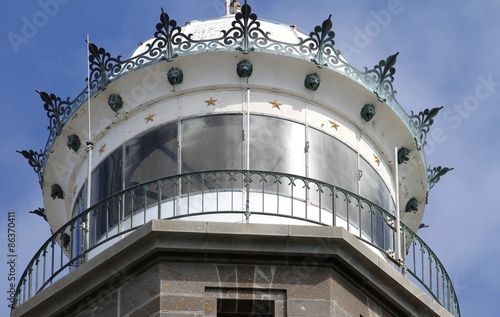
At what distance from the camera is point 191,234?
34125 millimetres

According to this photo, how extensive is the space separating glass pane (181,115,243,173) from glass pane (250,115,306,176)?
0.25 metres

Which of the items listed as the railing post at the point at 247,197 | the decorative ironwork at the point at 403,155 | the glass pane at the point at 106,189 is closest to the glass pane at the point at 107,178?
the glass pane at the point at 106,189

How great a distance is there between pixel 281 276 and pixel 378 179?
15.4 ft

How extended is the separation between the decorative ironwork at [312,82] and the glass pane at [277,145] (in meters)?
0.71

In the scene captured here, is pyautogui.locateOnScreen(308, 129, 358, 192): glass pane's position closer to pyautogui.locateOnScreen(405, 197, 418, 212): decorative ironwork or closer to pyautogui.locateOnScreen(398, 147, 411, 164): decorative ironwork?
pyautogui.locateOnScreen(398, 147, 411, 164): decorative ironwork

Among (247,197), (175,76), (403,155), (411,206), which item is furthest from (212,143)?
(411,206)

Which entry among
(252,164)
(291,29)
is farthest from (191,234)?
(291,29)

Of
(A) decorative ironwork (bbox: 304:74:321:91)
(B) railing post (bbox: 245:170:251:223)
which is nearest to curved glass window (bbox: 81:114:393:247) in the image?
(B) railing post (bbox: 245:170:251:223)

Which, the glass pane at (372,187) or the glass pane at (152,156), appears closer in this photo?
the glass pane at (152,156)

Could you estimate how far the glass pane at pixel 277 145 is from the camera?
3688cm

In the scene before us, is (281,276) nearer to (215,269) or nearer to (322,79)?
(215,269)

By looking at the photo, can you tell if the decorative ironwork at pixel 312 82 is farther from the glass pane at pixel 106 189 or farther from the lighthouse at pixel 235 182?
the glass pane at pixel 106 189

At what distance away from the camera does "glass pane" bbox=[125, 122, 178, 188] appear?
37.0m

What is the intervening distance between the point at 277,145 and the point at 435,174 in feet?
13.3
